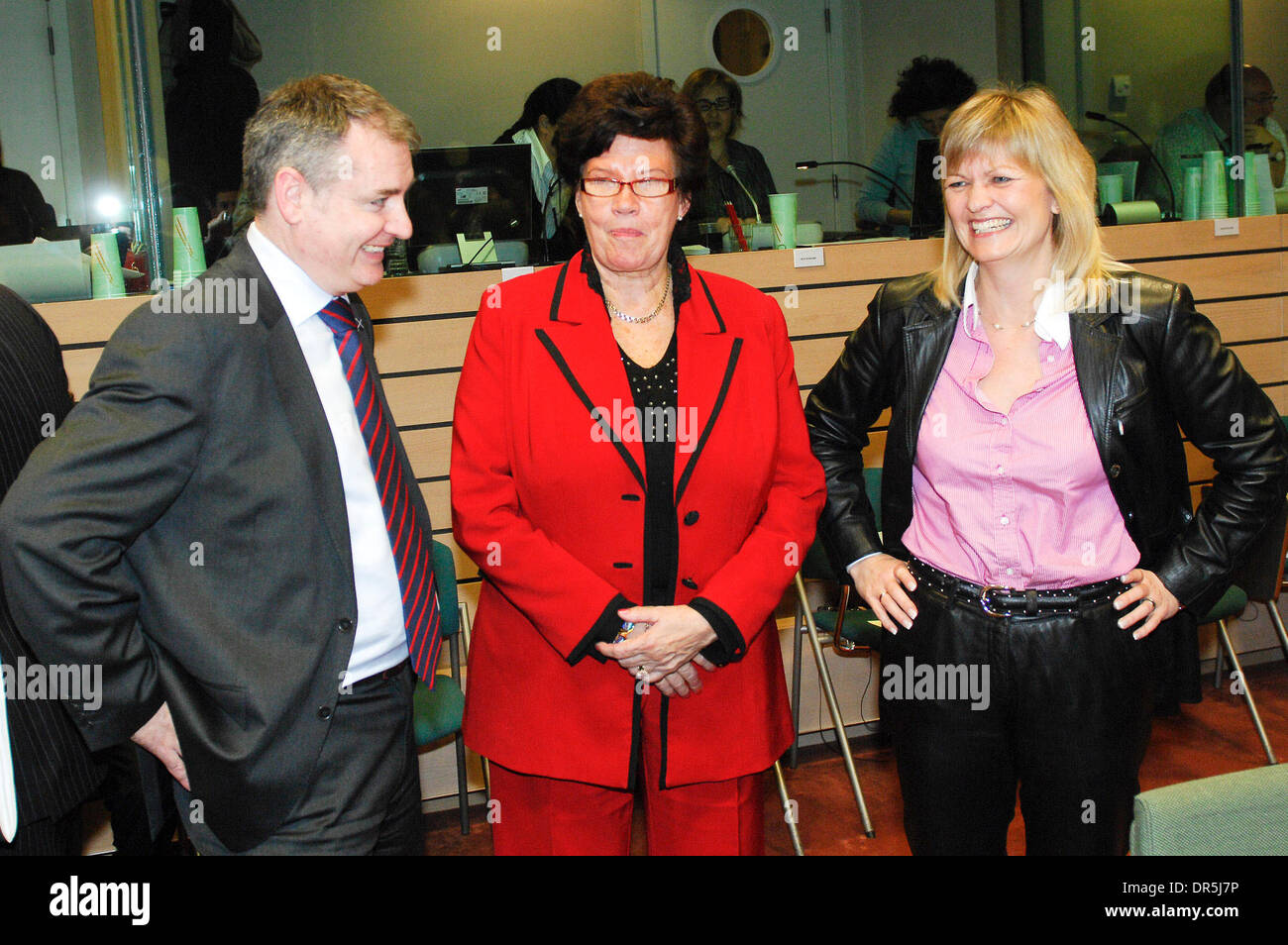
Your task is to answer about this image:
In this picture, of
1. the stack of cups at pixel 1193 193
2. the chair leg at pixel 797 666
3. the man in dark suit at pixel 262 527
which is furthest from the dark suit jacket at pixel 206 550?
the stack of cups at pixel 1193 193

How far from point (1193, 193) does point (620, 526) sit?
12.9 ft

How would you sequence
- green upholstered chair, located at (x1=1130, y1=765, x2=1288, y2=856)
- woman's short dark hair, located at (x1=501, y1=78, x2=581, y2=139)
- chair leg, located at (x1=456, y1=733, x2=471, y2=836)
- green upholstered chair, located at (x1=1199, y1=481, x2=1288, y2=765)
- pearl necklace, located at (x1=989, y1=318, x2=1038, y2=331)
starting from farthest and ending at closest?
1. woman's short dark hair, located at (x1=501, y1=78, x2=581, y2=139)
2. chair leg, located at (x1=456, y1=733, x2=471, y2=836)
3. green upholstered chair, located at (x1=1199, y1=481, x2=1288, y2=765)
4. pearl necklace, located at (x1=989, y1=318, x2=1038, y2=331)
5. green upholstered chair, located at (x1=1130, y1=765, x2=1288, y2=856)

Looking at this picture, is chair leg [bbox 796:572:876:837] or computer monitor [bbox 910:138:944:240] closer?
chair leg [bbox 796:572:876:837]

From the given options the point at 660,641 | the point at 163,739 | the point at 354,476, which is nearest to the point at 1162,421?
the point at 660,641

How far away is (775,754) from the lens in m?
2.02

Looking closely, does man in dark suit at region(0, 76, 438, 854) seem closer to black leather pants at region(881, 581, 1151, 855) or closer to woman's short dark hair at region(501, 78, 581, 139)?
black leather pants at region(881, 581, 1151, 855)

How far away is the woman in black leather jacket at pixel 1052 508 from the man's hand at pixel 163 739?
1.13m

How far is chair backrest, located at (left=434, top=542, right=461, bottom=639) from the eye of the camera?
3066 mm

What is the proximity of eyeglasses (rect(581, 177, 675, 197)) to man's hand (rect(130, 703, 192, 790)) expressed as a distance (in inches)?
43.0

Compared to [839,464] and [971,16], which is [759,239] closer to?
[839,464]

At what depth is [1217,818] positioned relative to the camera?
1181 millimetres

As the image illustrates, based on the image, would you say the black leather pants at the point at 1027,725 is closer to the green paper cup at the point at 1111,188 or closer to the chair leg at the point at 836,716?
the chair leg at the point at 836,716

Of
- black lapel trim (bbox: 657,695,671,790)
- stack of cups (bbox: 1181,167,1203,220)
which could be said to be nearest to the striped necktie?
black lapel trim (bbox: 657,695,671,790)

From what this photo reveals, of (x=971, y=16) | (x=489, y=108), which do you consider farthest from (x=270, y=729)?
(x=971, y=16)
